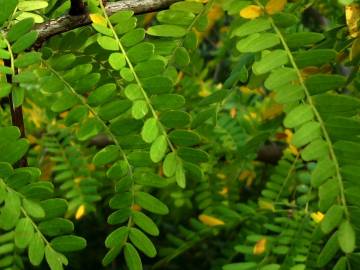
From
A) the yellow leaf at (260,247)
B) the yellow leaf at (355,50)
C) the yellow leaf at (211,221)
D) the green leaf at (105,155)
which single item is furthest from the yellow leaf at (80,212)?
the yellow leaf at (355,50)

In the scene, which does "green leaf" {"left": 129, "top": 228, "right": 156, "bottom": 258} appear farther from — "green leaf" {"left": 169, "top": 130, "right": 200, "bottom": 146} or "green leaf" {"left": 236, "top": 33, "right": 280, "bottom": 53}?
"green leaf" {"left": 236, "top": 33, "right": 280, "bottom": 53}

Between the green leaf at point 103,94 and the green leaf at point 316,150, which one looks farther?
the green leaf at point 103,94

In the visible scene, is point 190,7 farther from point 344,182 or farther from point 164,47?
point 344,182

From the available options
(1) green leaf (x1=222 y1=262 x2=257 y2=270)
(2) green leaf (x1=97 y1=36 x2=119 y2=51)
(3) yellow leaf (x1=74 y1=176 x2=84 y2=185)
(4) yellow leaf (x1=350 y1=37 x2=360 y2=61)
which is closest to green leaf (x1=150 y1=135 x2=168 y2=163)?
(2) green leaf (x1=97 y1=36 x2=119 y2=51)

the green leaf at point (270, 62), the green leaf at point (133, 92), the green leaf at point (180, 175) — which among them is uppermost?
the green leaf at point (270, 62)

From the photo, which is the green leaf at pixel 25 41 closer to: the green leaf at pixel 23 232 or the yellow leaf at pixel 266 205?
the green leaf at pixel 23 232

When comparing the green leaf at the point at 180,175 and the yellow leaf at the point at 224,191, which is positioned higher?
the green leaf at the point at 180,175

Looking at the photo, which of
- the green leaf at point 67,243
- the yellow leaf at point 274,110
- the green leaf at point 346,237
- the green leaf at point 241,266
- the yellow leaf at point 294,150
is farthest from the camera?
the yellow leaf at point 294,150
